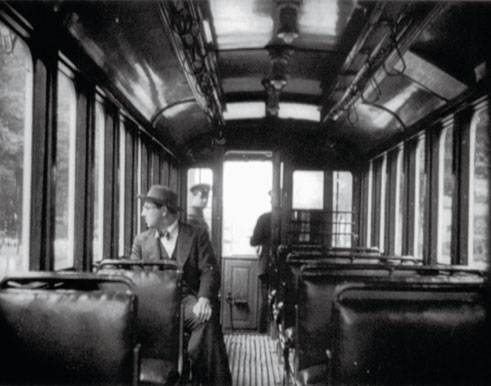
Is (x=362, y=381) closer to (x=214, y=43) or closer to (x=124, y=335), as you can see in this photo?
(x=124, y=335)

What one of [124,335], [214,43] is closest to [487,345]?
[124,335]

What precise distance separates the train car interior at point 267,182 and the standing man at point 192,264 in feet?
0.31

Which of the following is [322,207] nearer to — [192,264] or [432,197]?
[432,197]

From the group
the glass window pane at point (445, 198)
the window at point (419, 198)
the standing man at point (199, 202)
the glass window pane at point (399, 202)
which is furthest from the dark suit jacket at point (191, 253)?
the standing man at point (199, 202)

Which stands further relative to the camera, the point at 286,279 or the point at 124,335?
the point at 286,279

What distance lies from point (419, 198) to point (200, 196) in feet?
11.4

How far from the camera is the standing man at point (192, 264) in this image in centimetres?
424

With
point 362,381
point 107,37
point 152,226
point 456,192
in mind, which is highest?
point 107,37

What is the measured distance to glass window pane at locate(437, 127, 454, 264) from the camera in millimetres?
5555

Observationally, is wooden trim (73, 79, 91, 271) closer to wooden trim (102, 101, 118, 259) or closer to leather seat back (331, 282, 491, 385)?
wooden trim (102, 101, 118, 259)

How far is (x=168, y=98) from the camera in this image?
6.74 m

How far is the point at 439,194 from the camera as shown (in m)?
5.80

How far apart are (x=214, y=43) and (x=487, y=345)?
3846mm

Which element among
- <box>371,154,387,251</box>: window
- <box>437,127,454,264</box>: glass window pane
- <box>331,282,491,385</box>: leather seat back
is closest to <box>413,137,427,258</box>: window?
<box>437,127,454,264</box>: glass window pane
